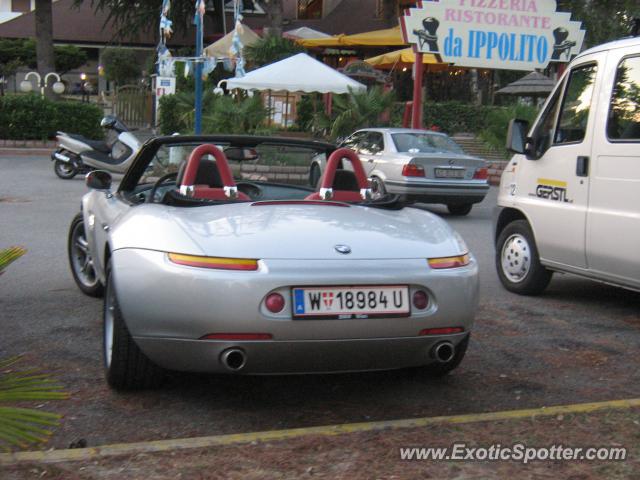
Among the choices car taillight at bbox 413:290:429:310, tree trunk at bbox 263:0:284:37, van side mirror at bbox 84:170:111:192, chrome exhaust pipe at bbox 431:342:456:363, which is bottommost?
chrome exhaust pipe at bbox 431:342:456:363

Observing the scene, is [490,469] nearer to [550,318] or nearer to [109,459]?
[109,459]

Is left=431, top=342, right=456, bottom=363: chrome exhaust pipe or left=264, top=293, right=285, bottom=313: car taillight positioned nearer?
left=264, top=293, right=285, bottom=313: car taillight

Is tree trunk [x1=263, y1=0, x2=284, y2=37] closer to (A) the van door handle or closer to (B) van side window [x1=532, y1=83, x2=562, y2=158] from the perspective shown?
(B) van side window [x1=532, y1=83, x2=562, y2=158]

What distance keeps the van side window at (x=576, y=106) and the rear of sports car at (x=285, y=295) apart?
2896mm

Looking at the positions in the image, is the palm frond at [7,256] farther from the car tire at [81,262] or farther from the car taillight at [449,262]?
the car tire at [81,262]

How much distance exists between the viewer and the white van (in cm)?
612

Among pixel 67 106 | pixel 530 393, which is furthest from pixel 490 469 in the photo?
pixel 67 106

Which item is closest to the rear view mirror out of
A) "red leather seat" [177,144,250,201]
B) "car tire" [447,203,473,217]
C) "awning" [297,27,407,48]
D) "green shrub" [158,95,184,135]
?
"red leather seat" [177,144,250,201]

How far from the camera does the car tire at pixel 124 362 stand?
164 inches

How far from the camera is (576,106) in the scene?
6.77 m

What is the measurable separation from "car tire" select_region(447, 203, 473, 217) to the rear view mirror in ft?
30.5

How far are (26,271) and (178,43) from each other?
36.7m

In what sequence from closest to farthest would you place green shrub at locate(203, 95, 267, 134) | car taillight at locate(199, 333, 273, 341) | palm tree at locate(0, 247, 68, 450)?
palm tree at locate(0, 247, 68, 450) → car taillight at locate(199, 333, 273, 341) → green shrub at locate(203, 95, 267, 134)

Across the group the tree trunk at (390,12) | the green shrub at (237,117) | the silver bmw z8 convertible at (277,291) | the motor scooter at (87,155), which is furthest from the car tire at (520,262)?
the tree trunk at (390,12)
